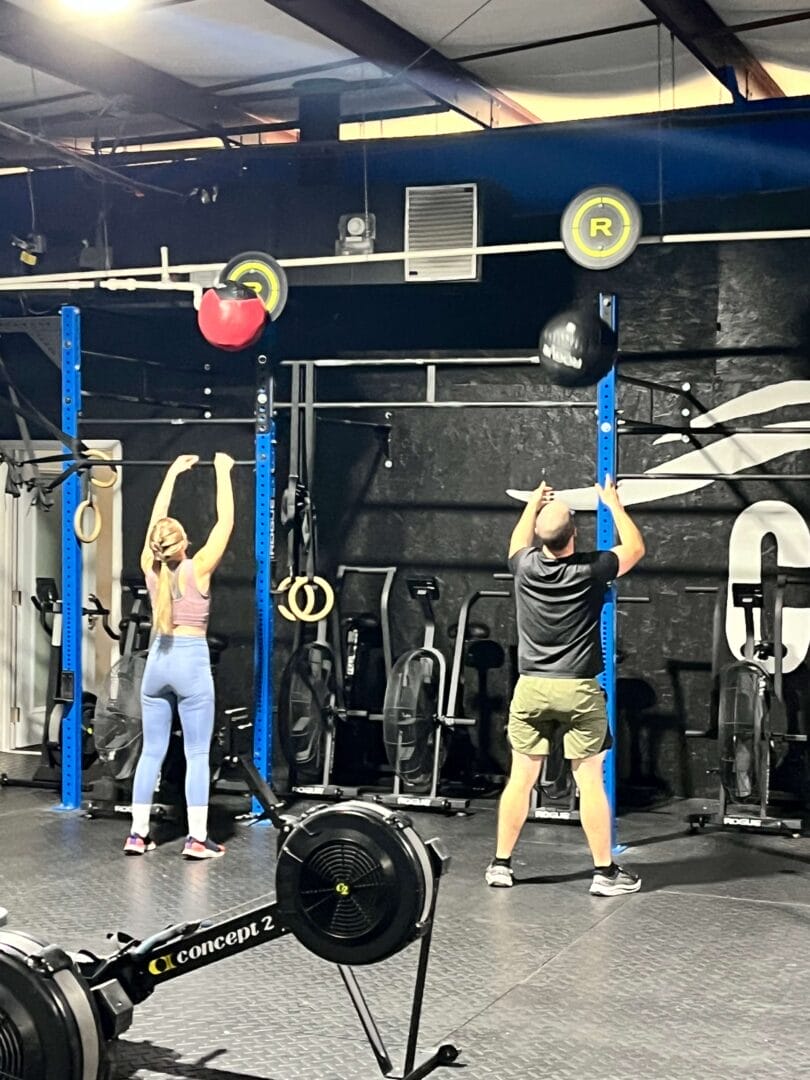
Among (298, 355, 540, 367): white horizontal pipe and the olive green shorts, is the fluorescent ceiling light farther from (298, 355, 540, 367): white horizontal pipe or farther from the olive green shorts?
the olive green shorts

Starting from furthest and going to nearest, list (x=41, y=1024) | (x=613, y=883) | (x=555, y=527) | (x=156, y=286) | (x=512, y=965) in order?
(x=156, y=286)
(x=613, y=883)
(x=555, y=527)
(x=512, y=965)
(x=41, y=1024)

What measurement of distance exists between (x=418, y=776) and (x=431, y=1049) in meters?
3.36

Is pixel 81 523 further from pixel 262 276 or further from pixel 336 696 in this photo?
pixel 336 696

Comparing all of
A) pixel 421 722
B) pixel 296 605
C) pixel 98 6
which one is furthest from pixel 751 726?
pixel 98 6

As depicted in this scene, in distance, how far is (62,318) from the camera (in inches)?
275

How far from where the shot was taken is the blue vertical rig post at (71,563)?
22.7 ft

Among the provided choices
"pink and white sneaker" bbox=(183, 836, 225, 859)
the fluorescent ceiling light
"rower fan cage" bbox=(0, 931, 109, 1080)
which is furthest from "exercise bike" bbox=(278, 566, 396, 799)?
"rower fan cage" bbox=(0, 931, 109, 1080)

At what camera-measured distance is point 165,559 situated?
19.6ft

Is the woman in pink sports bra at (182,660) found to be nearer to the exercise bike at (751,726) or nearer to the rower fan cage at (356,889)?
the exercise bike at (751,726)

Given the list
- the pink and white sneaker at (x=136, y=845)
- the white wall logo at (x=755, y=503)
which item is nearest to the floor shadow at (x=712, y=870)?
the white wall logo at (x=755, y=503)

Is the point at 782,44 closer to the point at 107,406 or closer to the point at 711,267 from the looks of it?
the point at 711,267

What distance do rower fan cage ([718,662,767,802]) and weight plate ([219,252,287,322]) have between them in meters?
2.72

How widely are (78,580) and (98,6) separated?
2.65 metres

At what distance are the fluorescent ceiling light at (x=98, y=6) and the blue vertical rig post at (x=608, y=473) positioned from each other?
2255mm
